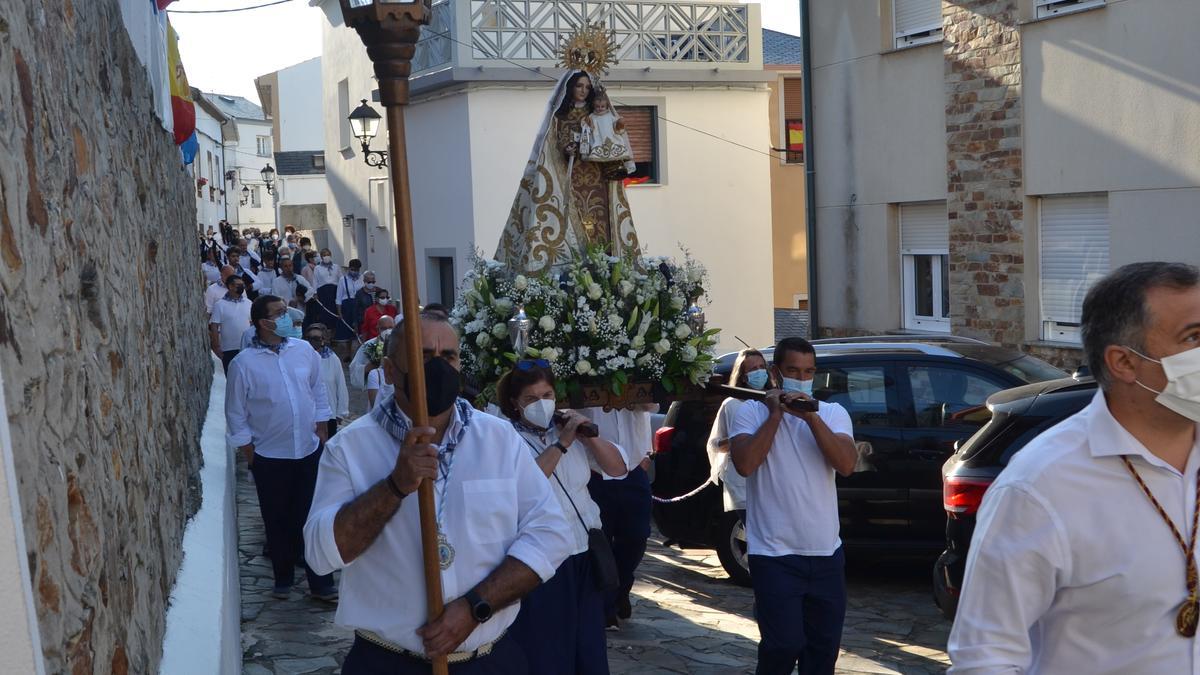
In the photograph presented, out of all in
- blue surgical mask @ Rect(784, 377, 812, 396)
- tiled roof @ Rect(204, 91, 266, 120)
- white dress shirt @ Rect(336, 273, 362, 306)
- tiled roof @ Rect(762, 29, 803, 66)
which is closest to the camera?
blue surgical mask @ Rect(784, 377, 812, 396)

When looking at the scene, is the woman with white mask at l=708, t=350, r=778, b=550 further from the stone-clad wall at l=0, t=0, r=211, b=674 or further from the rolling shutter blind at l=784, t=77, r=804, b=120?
the rolling shutter blind at l=784, t=77, r=804, b=120

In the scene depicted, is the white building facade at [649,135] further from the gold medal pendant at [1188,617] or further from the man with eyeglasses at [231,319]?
the gold medal pendant at [1188,617]

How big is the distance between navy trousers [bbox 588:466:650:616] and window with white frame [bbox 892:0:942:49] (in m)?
8.78

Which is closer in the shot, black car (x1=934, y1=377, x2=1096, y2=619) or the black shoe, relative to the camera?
black car (x1=934, y1=377, x2=1096, y2=619)

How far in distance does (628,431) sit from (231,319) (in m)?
9.17

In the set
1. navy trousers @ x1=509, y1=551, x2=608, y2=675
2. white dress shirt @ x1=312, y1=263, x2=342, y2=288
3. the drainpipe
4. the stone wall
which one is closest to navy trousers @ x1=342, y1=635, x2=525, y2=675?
navy trousers @ x1=509, y1=551, x2=608, y2=675

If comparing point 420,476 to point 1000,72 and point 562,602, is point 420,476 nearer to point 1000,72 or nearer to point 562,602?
point 562,602

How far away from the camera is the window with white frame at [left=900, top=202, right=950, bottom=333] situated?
15281 millimetres

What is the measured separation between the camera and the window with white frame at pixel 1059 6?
12891 millimetres

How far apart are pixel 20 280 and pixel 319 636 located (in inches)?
237

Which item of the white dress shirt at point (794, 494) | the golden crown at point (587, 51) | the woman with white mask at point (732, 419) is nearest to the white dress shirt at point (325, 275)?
the golden crown at point (587, 51)

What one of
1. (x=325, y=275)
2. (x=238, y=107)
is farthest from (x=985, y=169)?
(x=238, y=107)

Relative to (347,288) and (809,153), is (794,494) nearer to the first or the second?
(809,153)

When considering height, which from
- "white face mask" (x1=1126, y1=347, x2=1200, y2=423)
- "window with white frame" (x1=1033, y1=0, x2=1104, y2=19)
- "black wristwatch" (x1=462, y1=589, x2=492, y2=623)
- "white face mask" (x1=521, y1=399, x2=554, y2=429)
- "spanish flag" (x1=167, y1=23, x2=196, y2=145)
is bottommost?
"black wristwatch" (x1=462, y1=589, x2=492, y2=623)
